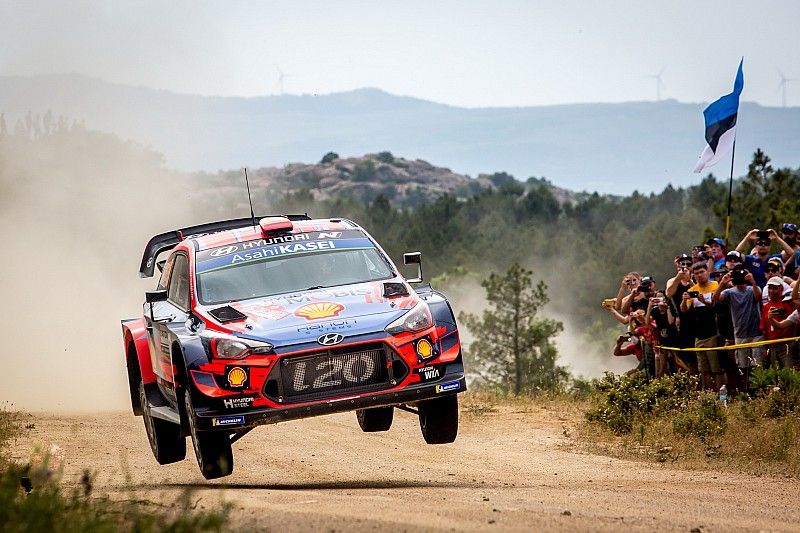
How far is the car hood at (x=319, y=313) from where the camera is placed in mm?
11037

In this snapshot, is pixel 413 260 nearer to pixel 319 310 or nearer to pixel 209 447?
pixel 319 310

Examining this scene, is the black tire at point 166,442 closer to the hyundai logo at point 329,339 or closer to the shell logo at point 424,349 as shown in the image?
the hyundai logo at point 329,339

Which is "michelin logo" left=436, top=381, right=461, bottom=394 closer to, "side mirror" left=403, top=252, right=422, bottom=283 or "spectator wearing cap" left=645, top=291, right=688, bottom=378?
"side mirror" left=403, top=252, right=422, bottom=283

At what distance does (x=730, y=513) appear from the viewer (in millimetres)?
9602

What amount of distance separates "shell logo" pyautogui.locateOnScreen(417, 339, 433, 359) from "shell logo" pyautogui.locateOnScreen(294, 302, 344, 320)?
71cm

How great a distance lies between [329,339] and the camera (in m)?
10.9

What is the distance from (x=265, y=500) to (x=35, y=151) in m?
73.0

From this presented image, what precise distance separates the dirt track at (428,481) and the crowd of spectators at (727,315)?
176 centimetres

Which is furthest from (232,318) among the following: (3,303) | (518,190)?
(518,190)

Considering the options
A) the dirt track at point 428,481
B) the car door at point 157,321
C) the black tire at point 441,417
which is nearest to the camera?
the dirt track at point 428,481

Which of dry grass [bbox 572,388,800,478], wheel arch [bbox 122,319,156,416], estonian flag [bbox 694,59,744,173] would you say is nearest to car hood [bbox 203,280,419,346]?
wheel arch [bbox 122,319,156,416]

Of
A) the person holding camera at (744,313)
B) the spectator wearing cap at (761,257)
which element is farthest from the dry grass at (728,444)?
the spectator wearing cap at (761,257)

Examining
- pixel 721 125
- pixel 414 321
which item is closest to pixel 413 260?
pixel 414 321

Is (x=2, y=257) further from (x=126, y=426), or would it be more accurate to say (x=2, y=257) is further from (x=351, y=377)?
(x=351, y=377)
